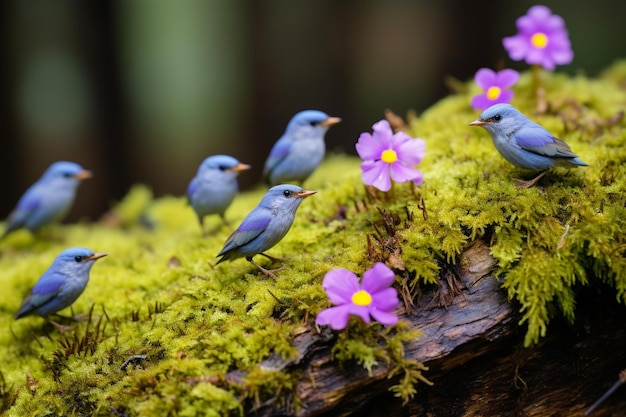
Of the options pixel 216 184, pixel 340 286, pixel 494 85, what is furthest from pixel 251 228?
pixel 494 85

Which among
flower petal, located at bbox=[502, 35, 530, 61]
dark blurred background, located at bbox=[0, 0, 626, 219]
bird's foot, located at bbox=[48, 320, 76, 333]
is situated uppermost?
dark blurred background, located at bbox=[0, 0, 626, 219]

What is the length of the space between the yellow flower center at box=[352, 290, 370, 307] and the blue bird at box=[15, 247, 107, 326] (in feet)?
6.02

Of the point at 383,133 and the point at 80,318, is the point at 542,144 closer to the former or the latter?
the point at 383,133

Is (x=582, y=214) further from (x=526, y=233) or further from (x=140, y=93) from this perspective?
(x=140, y=93)

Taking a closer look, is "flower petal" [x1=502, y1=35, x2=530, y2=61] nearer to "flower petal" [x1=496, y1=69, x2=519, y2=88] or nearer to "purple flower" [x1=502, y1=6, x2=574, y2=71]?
"purple flower" [x1=502, y1=6, x2=574, y2=71]

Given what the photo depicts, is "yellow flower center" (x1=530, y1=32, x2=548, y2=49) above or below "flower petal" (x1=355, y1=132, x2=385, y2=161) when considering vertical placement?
above

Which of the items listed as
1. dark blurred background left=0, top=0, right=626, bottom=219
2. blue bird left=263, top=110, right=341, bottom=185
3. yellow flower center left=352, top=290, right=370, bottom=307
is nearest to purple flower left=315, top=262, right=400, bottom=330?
yellow flower center left=352, top=290, right=370, bottom=307

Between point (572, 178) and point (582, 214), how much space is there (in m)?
0.44

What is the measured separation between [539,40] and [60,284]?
13.9ft

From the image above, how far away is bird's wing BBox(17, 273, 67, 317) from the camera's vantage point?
3781 mm

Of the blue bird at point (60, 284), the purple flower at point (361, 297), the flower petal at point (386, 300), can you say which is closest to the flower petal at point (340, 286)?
the purple flower at point (361, 297)

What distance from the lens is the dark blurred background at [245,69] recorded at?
927cm

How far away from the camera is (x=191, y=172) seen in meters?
12.4

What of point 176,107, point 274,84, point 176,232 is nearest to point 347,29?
point 274,84
